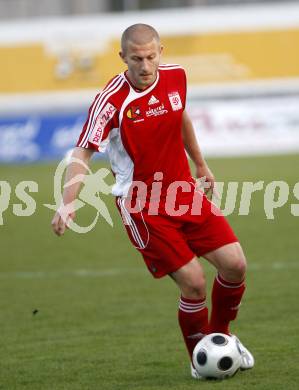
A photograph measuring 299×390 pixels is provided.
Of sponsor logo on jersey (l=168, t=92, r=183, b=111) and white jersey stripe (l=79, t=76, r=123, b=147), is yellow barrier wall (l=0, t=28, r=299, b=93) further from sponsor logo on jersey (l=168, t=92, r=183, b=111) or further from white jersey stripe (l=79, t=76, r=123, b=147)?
white jersey stripe (l=79, t=76, r=123, b=147)

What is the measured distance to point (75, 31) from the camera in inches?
862

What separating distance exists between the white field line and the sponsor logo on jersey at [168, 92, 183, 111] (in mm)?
4549

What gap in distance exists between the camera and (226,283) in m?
6.57

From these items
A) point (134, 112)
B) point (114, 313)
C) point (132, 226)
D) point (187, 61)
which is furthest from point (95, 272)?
point (187, 61)

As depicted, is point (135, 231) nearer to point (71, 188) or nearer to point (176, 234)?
point (176, 234)

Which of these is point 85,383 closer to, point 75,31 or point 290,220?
point 290,220

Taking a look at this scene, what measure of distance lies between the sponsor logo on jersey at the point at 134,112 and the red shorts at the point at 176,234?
22.0 inches

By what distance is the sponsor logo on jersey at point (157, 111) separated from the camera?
6.38 metres

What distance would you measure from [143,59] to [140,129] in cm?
43

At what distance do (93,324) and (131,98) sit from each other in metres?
2.80

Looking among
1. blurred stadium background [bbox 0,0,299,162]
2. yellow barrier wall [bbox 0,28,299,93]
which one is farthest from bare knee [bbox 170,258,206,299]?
yellow barrier wall [bbox 0,28,299,93]

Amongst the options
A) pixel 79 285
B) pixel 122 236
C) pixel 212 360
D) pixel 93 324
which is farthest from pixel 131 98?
pixel 122 236

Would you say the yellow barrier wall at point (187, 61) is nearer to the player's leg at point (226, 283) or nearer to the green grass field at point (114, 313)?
the green grass field at point (114, 313)

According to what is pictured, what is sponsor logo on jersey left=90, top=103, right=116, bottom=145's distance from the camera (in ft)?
20.6
